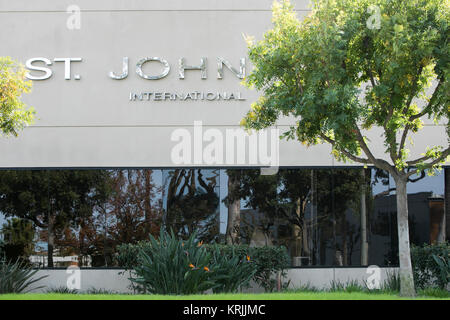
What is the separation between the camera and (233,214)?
13.9 metres

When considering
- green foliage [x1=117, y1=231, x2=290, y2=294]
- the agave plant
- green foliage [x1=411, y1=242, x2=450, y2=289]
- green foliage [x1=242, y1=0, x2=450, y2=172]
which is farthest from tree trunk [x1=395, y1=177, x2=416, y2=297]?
the agave plant

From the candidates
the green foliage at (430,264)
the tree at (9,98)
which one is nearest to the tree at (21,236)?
the tree at (9,98)

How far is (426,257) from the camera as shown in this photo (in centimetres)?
1265

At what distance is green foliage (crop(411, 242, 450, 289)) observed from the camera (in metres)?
12.3

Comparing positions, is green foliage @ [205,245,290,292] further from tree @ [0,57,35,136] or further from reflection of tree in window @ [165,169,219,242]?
tree @ [0,57,35,136]

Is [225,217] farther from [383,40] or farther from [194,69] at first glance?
[383,40]

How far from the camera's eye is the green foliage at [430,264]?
12.3m

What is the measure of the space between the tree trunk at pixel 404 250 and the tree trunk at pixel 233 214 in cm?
439

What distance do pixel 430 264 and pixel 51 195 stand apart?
341 inches

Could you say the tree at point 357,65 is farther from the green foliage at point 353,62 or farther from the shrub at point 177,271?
the shrub at point 177,271

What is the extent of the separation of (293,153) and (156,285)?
541cm

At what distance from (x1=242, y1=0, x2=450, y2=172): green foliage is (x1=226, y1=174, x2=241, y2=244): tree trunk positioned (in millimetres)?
3536

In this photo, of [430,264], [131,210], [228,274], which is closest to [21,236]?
[131,210]

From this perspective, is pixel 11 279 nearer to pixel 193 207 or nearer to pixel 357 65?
pixel 193 207
